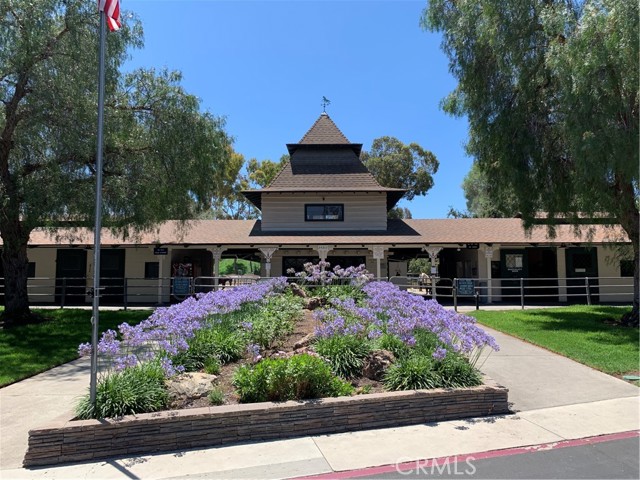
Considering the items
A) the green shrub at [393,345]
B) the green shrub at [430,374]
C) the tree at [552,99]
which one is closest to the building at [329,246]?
the tree at [552,99]

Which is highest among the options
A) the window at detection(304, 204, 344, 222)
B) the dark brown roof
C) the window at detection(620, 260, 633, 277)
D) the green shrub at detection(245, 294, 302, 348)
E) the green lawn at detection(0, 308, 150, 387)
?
the dark brown roof

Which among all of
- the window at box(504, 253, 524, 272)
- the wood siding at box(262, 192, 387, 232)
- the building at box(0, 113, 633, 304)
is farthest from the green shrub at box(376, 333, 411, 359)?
the window at box(504, 253, 524, 272)

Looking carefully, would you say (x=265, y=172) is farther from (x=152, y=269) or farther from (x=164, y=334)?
(x=164, y=334)

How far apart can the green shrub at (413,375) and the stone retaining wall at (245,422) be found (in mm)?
236

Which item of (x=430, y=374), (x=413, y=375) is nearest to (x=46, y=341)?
(x=413, y=375)

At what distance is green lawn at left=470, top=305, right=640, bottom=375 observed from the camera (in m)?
8.60

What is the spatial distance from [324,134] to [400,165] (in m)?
23.9

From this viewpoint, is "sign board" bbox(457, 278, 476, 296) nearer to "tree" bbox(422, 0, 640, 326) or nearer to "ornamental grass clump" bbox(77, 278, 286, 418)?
"tree" bbox(422, 0, 640, 326)

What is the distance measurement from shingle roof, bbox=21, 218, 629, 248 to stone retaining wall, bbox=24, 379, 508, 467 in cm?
1335

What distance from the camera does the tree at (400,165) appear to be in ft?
153

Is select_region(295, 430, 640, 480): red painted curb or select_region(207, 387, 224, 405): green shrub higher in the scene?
select_region(207, 387, 224, 405): green shrub

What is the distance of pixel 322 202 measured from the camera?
840 inches

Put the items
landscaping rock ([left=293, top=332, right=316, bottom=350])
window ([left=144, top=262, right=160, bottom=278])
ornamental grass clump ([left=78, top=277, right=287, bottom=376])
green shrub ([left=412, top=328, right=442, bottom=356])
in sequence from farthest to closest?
1. window ([left=144, top=262, right=160, bottom=278])
2. landscaping rock ([left=293, top=332, right=316, bottom=350])
3. green shrub ([left=412, top=328, right=442, bottom=356])
4. ornamental grass clump ([left=78, top=277, right=287, bottom=376])

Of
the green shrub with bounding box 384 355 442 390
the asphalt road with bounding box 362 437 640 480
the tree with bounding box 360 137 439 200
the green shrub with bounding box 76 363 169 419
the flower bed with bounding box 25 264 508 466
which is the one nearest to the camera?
the asphalt road with bounding box 362 437 640 480
